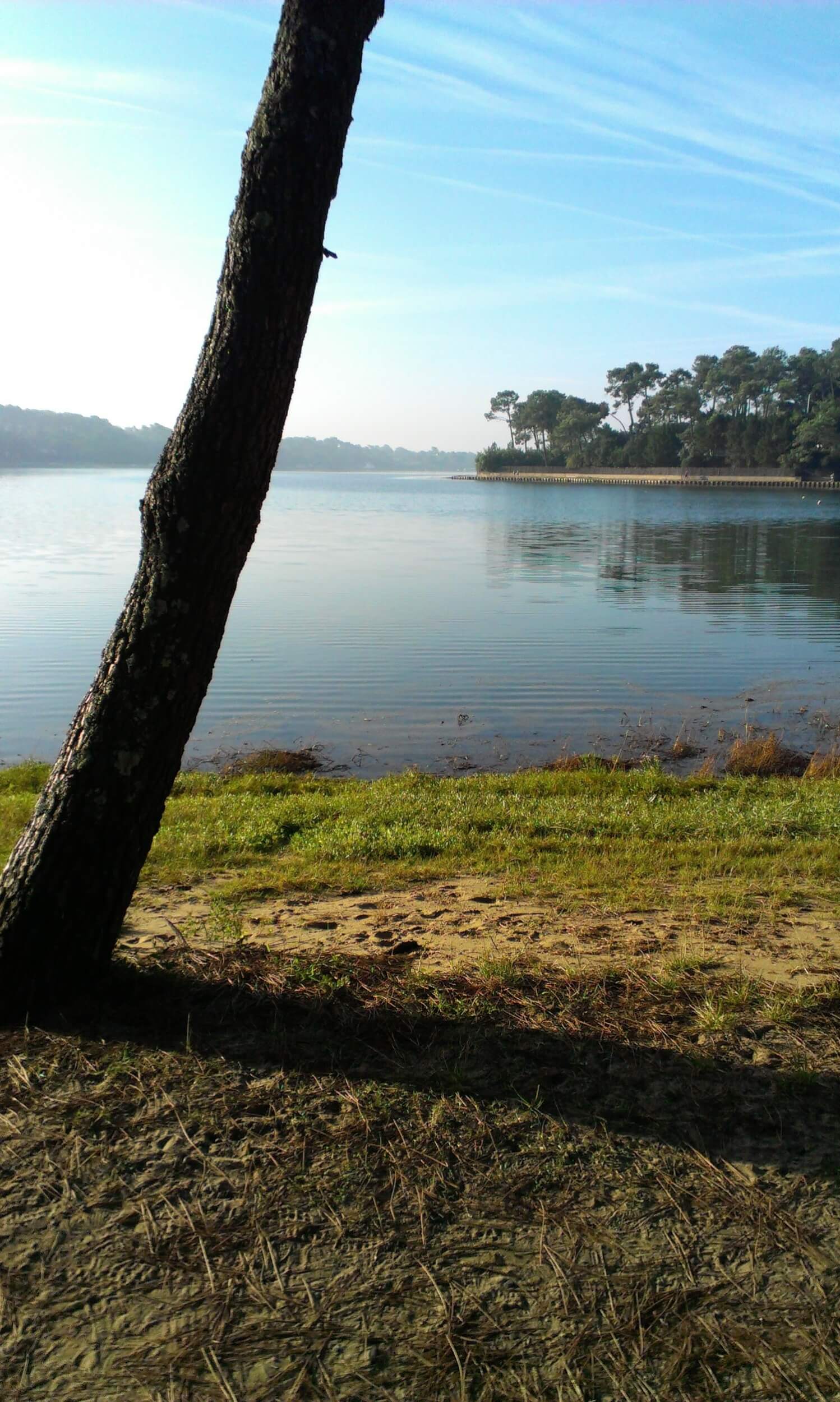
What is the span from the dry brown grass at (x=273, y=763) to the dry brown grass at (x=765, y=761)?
5483 mm

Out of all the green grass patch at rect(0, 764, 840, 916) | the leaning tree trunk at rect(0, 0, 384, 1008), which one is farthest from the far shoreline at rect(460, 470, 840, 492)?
the leaning tree trunk at rect(0, 0, 384, 1008)

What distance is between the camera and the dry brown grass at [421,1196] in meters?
2.10

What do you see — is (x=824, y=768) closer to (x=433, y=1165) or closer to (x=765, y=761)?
(x=765, y=761)

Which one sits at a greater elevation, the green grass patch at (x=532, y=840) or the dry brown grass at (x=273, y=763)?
the green grass patch at (x=532, y=840)

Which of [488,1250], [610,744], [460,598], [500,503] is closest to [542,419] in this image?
[500,503]

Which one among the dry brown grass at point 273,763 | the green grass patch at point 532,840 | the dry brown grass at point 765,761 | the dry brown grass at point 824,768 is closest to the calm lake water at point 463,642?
the dry brown grass at point 273,763

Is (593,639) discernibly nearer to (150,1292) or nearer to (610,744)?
(610,744)

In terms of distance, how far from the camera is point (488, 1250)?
242 cm

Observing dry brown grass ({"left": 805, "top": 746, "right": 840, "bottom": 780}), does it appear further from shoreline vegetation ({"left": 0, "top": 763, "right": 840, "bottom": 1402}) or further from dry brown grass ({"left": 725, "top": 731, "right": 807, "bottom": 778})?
shoreline vegetation ({"left": 0, "top": 763, "right": 840, "bottom": 1402})

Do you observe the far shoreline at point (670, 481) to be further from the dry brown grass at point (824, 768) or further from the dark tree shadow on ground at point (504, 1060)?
the dark tree shadow on ground at point (504, 1060)

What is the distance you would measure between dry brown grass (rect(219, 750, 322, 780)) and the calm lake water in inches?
18.5

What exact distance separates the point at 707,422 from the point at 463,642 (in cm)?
13054

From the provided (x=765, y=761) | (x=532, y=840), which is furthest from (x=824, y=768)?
(x=532, y=840)

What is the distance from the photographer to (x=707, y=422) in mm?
140750
